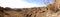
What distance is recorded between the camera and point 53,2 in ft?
1.45

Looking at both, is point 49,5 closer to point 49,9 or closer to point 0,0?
point 49,9

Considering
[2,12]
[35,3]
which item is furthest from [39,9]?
[2,12]

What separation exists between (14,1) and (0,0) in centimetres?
7

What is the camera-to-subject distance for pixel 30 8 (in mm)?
452

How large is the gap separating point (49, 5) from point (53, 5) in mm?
17

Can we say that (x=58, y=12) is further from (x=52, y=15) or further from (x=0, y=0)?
(x=0, y=0)

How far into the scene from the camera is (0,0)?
483 mm

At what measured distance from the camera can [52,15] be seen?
0.48 metres

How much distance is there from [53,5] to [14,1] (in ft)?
0.56

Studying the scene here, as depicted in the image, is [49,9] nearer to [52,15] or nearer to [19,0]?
[52,15]

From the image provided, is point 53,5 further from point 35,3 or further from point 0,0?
point 0,0

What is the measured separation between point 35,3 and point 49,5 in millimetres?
60

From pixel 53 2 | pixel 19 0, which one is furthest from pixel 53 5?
pixel 19 0

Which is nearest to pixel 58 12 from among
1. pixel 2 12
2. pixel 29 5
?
pixel 29 5
